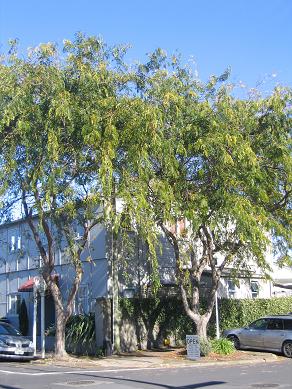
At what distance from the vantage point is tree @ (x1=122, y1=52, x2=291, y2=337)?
712 inches

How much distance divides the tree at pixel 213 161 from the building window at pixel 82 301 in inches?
293

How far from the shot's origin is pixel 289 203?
21.7 meters

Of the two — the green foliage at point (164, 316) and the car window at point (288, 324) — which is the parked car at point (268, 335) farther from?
the green foliage at point (164, 316)

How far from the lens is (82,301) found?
2681 cm

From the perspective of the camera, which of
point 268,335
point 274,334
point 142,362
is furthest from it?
point 268,335

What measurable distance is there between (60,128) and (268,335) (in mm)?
12191

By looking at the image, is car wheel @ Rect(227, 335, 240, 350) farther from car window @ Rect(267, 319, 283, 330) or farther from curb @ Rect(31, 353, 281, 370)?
curb @ Rect(31, 353, 281, 370)

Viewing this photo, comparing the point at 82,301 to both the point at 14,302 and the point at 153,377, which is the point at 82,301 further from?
the point at 153,377

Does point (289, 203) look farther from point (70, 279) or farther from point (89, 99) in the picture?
point (70, 279)

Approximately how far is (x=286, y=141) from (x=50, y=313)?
53.2 feet

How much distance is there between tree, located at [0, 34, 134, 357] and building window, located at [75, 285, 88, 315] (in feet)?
26.1

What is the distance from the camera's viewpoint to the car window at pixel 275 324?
22328mm

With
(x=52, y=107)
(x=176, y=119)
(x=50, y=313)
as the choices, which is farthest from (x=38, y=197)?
(x=50, y=313)

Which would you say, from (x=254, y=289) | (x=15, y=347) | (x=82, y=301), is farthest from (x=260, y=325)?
(x=254, y=289)
